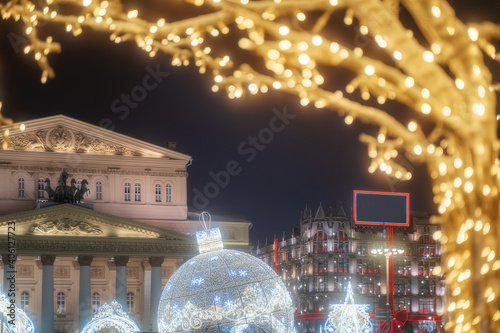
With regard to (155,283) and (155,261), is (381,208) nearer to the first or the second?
(155,261)

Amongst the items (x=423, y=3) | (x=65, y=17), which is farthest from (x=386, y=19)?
(x=65, y=17)

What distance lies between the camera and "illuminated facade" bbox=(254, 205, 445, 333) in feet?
316

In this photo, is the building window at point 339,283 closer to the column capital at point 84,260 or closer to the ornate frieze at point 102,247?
the ornate frieze at point 102,247

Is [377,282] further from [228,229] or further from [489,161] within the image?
[489,161]

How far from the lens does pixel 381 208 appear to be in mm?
40375

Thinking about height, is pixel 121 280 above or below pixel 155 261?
below

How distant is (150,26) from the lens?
6277 mm

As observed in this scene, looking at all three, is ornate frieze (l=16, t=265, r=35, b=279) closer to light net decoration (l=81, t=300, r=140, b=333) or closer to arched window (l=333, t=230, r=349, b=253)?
light net decoration (l=81, t=300, r=140, b=333)

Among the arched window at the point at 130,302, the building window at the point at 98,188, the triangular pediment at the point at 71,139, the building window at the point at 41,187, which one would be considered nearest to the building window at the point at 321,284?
the arched window at the point at 130,302

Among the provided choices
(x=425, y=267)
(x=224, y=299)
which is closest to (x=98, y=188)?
(x=224, y=299)

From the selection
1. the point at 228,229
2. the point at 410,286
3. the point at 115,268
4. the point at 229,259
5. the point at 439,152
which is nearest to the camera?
the point at 439,152

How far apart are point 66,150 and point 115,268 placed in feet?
24.6

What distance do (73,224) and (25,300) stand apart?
5762 mm

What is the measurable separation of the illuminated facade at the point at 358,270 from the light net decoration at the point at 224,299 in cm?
7391
